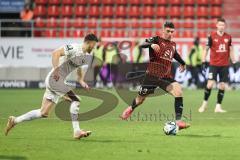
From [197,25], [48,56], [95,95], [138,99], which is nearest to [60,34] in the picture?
[48,56]

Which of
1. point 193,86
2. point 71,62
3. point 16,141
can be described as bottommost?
point 193,86

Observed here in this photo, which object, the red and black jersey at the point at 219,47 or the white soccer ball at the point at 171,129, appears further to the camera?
the red and black jersey at the point at 219,47

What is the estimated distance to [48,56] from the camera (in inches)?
1171

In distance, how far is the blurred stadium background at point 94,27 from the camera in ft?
95.9

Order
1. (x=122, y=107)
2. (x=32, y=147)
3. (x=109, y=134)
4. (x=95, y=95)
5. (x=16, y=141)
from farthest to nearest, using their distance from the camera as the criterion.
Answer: (x=95, y=95) → (x=122, y=107) → (x=109, y=134) → (x=16, y=141) → (x=32, y=147)

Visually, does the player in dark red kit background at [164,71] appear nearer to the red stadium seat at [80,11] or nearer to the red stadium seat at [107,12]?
the red stadium seat at [107,12]

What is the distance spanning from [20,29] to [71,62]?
17.8 meters

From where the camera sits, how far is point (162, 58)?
514 inches

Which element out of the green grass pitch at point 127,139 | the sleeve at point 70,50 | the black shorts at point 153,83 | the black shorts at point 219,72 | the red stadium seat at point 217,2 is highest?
the red stadium seat at point 217,2

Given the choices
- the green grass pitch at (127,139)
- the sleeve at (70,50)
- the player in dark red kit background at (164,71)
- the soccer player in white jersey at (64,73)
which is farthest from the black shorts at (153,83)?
the sleeve at (70,50)

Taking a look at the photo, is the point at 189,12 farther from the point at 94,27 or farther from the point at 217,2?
the point at 94,27

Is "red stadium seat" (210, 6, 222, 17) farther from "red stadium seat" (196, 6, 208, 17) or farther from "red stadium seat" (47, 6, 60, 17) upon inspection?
"red stadium seat" (47, 6, 60, 17)

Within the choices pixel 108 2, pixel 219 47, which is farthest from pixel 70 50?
pixel 108 2

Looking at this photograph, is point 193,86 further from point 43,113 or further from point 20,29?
point 43,113
